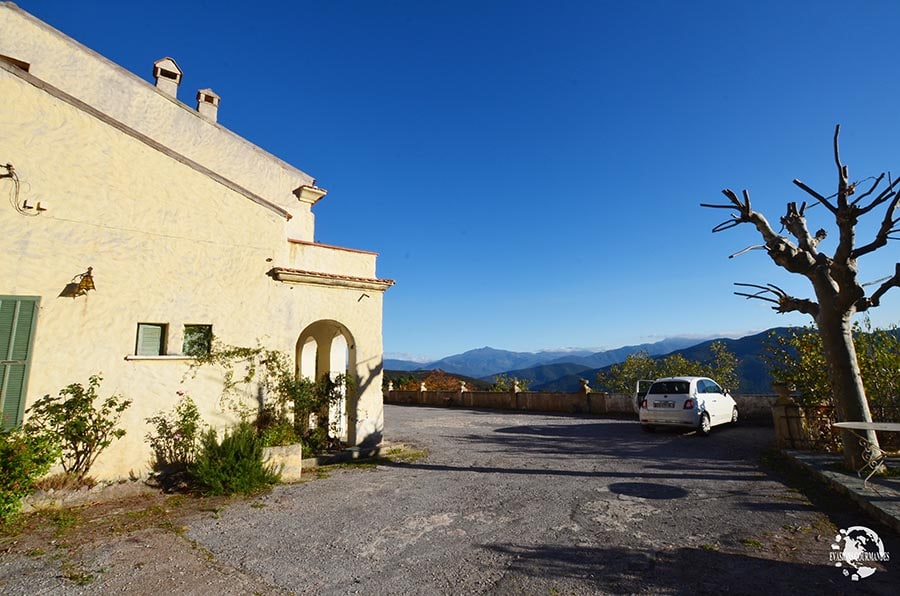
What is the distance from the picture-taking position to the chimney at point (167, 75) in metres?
12.9

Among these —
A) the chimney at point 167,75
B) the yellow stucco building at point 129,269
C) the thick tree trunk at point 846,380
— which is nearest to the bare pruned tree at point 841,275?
the thick tree trunk at point 846,380

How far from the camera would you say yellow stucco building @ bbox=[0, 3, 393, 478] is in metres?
6.48

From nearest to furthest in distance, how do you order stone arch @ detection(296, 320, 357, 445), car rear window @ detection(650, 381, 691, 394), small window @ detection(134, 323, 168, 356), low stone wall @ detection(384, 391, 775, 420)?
small window @ detection(134, 323, 168, 356)
car rear window @ detection(650, 381, 691, 394)
stone arch @ detection(296, 320, 357, 445)
low stone wall @ detection(384, 391, 775, 420)

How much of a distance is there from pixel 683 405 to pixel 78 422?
43.3 ft

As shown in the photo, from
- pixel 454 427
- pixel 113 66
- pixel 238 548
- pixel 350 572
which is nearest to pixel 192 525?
pixel 238 548

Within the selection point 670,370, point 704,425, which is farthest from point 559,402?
point 704,425

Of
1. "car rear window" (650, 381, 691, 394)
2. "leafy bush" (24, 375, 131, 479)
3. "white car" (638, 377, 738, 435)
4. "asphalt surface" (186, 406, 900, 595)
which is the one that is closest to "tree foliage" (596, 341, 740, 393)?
"white car" (638, 377, 738, 435)

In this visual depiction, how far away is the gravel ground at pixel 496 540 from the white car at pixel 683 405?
3417 mm

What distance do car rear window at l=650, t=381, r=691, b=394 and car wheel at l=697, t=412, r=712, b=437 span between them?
2.71ft

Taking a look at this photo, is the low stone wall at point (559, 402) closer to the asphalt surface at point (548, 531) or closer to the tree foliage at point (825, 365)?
the tree foliage at point (825, 365)

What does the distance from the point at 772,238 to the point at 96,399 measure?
11951 mm

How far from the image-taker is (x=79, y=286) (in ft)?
21.9

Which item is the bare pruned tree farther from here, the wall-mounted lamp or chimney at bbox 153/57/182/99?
chimney at bbox 153/57/182/99

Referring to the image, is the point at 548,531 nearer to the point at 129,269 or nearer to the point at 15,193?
the point at 129,269
